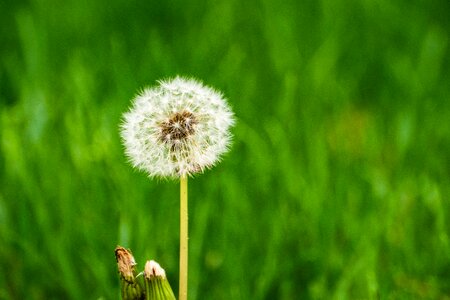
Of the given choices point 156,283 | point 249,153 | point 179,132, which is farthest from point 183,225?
point 249,153

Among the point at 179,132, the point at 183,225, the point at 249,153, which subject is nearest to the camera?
the point at 183,225

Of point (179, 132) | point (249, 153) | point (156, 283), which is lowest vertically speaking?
point (156, 283)

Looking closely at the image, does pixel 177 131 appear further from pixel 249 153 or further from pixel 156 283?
pixel 249 153

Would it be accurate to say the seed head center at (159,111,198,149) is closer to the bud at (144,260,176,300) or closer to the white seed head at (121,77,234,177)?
the white seed head at (121,77,234,177)

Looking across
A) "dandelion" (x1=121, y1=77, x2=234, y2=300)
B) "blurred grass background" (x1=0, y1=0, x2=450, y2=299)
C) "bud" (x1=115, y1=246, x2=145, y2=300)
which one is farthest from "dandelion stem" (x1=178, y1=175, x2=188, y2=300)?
"blurred grass background" (x1=0, y1=0, x2=450, y2=299)

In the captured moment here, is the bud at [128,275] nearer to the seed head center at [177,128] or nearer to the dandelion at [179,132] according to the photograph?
the dandelion at [179,132]

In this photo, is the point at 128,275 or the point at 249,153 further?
the point at 249,153
